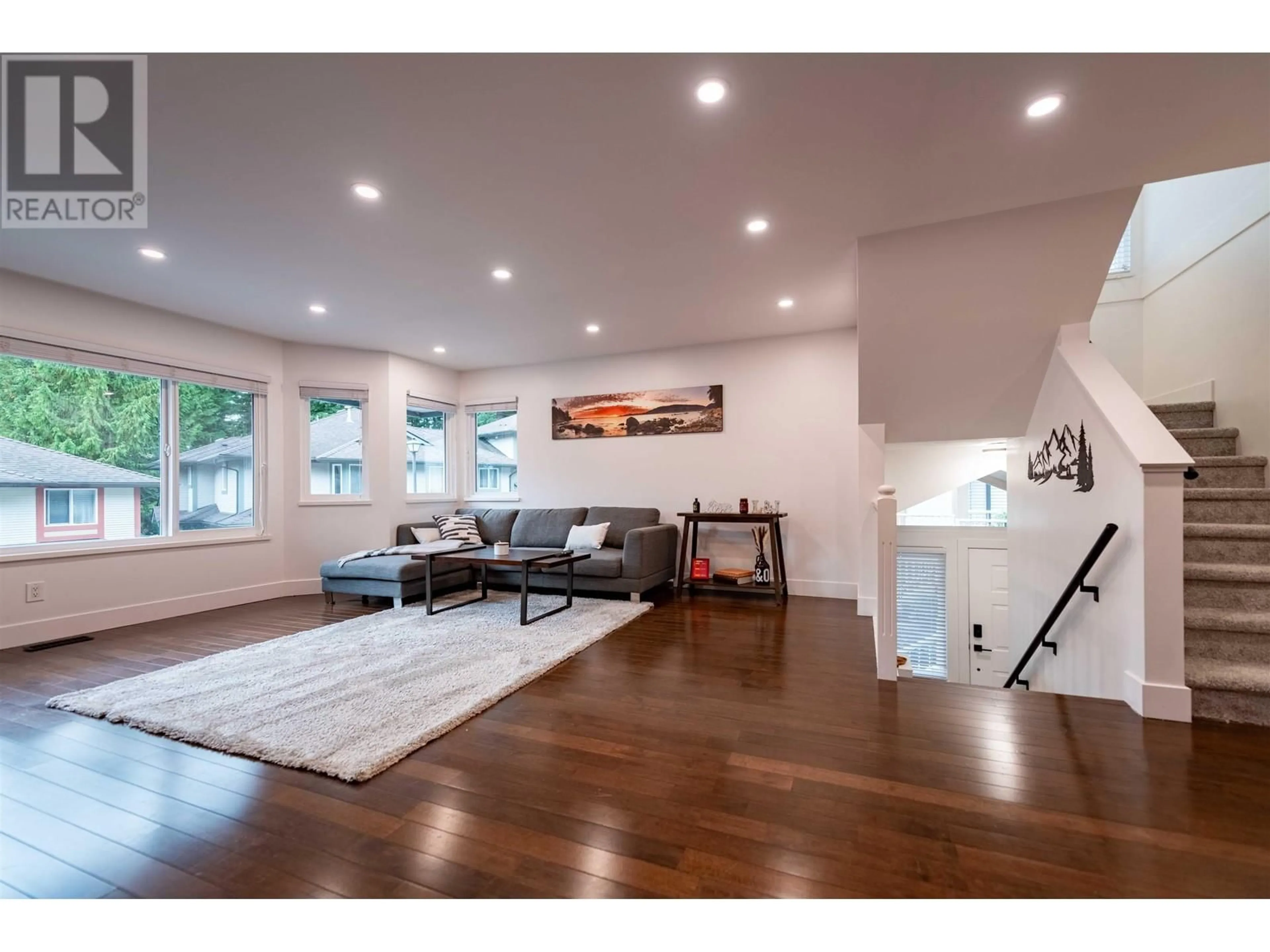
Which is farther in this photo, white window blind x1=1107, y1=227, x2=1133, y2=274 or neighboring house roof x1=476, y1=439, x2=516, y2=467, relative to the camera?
neighboring house roof x1=476, y1=439, x2=516, y2=467

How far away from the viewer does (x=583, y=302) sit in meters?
4.17

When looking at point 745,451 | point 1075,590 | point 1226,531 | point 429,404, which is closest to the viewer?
point 1226,531

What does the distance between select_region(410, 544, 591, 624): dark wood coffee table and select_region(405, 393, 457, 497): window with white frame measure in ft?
5.50

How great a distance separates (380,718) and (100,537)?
3525 mm

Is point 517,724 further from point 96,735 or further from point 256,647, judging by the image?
point 256,647

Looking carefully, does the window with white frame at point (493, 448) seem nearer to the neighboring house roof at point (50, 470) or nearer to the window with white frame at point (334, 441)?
the window with white frame at point (334, 441)

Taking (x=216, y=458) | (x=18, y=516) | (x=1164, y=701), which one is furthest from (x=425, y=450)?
(x=1164, y=701)

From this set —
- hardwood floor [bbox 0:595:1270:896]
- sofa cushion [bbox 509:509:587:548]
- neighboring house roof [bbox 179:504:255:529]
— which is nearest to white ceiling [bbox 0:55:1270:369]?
neighboring house roof [bbox 179:504:255:529]

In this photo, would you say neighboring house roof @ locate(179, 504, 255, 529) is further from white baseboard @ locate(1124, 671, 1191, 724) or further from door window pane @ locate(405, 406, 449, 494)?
white baseboard @ locate(1124, 671, 1191, 724)

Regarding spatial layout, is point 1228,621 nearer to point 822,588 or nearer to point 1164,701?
point 1164,701

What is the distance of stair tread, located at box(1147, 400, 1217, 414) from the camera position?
10.6ft

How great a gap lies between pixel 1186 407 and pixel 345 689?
5.41m

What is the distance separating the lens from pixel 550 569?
4.66 m

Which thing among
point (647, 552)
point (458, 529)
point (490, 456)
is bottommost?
point (647, 552)
